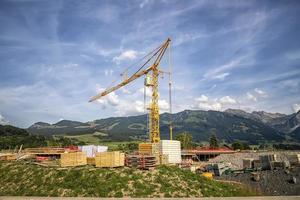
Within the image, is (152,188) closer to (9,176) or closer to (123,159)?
(123,159)

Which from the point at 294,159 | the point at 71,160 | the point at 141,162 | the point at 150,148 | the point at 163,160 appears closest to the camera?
the point at 141,162

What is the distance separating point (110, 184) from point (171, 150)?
25087 mm

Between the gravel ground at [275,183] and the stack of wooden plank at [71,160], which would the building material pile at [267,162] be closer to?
the gravel ground at [275,183]

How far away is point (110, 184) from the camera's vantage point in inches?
969

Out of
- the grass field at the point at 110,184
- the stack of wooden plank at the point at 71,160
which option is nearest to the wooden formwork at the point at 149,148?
the stack of wooden plank at the point at 71,160

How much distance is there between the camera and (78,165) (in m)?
33.3

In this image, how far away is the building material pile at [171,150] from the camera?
46.9 meters

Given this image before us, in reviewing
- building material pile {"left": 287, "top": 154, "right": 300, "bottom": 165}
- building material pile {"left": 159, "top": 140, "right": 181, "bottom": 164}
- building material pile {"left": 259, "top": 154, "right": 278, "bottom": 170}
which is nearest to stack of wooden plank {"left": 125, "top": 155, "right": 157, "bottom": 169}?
building material pile {"left": 159, "top": 140, "right": 181, "bottom": 164}

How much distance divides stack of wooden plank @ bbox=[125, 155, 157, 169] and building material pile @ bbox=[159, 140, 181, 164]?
46.5ft

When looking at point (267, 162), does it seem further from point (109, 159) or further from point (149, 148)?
point (109, 159)

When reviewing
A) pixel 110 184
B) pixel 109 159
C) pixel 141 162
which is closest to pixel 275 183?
pixel 141 162

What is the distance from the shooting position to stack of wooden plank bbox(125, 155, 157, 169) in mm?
31078

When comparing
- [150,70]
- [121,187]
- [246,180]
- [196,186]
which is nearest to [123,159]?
[121,187]

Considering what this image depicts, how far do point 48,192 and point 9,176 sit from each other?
28.6ft
